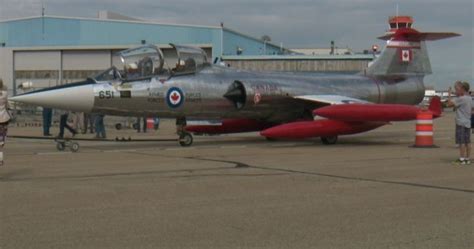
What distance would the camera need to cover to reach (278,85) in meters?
17.7

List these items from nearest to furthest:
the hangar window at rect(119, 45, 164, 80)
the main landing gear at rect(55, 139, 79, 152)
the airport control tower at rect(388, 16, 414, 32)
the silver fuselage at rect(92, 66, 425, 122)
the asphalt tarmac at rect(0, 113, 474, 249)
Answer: the asphalt tarmac at rect(0, 113, 474, 249)
the main landing gear at rect(55, 139, 79, 152)
the silver fuselage at rect(92, 66, 425, 122)
the hangar window at rect(119, 45, 164, 80)
the airport control tower at rect(388, 16, 414, 32)

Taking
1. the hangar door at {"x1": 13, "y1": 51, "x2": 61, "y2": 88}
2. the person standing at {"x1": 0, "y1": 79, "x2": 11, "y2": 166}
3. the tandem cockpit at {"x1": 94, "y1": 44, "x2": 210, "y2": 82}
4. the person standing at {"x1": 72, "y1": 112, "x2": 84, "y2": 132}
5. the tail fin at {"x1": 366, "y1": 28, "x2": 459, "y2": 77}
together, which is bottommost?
the person standing at {"x1": 72, "y1": 112, "x2": 84, "y2": 132}

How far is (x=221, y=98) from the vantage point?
1670 cm

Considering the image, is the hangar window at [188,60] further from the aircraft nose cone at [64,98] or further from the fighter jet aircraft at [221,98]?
the aircraft nose cone at [64,98]

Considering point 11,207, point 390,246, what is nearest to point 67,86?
point 11,207

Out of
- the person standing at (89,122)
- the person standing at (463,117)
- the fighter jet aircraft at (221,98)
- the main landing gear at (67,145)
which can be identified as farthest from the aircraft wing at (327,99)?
the person standing at (89,122)

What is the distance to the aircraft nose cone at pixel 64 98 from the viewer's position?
14359 millimetres

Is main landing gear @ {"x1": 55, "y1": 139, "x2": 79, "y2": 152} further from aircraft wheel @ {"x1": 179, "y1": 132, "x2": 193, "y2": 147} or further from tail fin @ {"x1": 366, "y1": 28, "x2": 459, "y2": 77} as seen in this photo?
tail fin @ {"x1": 366, "y1": 28, "x2": 459, "y2": 77}

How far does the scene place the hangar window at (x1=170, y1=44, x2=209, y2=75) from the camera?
1633 centimetres

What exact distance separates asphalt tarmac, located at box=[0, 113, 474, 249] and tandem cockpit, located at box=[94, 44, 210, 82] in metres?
2.83

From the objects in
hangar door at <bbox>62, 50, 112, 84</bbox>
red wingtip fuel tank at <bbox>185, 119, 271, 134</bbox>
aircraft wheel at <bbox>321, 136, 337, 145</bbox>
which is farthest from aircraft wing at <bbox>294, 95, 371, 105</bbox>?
hangar door at <bbox>62, 50, 112, 84</bbox>

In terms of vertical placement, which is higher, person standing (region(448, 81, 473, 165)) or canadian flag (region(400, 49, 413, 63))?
canadian flag (region(400, 49, 413, 63))

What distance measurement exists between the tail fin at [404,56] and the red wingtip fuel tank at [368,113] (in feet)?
15.8

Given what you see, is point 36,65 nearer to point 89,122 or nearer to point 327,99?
point 89,122
